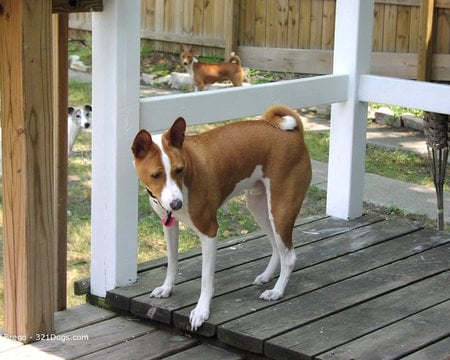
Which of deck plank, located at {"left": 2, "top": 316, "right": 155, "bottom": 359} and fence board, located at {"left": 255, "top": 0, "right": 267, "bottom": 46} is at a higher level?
fence board, located at {"left": 255, "top": 0, "right": 267, "bottom": 46}

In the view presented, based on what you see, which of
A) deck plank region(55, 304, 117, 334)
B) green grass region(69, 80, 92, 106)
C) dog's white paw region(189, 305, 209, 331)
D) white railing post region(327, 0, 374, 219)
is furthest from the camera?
green grass region(69, 80, 92, 106)

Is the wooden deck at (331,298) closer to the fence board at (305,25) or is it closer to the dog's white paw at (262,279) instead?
the dog's white paw at (262,279)

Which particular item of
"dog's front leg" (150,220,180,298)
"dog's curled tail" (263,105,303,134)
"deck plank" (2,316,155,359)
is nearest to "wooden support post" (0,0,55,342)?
"deck plank" (2,316,155,359)

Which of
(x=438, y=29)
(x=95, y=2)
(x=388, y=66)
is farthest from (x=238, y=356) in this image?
(x=388, y=66)

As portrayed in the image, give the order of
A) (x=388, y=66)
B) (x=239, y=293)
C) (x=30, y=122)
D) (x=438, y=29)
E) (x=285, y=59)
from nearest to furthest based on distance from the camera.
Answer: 1. (x=30, y=122)
2. (x=239, y=293)
3. (x=438, y=29)
4. (x=388, y=66)
5. (x=285, y=59)

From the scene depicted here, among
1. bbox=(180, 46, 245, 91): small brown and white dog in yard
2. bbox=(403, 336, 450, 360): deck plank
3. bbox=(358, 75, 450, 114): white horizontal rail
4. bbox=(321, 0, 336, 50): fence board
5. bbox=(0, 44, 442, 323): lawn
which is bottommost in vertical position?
bbox=(0, 44, 442, 323): lawn

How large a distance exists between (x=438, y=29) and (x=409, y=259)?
5.59m

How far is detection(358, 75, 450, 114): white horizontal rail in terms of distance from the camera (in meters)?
5.29

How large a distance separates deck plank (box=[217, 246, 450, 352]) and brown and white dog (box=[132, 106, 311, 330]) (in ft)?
0.49

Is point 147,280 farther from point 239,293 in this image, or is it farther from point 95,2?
point 95,2

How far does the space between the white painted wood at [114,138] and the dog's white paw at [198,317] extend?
0.55m

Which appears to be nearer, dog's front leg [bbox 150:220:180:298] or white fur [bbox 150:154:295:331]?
white fur [bbox 150:154:295:331]

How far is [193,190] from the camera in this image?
409cm

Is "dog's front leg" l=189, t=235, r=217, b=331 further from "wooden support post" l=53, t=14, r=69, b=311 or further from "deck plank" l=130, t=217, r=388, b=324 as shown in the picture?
"wooden support post" l=53, t=14, r=69, b=311
